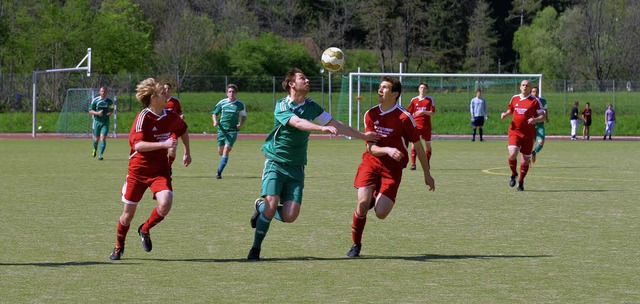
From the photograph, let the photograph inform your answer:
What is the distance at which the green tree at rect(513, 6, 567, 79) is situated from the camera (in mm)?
80562

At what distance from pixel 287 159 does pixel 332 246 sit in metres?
1.48

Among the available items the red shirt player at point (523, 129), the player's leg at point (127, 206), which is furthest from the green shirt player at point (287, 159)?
the red shirt player at point (523, 129)

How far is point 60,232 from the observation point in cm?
1169

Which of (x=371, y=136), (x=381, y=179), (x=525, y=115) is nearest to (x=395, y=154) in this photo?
(x=371, y=136)

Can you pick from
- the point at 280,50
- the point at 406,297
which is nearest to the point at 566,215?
the point at 406,297

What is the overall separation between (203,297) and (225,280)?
0.76 m

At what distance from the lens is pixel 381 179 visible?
1024 centimetres

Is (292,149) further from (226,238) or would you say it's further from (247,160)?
(247,160)

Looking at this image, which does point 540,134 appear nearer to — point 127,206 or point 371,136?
point 371,136

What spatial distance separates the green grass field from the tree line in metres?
44.4

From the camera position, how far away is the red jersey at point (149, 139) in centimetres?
963

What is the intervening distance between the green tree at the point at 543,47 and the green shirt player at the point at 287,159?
7243 cm

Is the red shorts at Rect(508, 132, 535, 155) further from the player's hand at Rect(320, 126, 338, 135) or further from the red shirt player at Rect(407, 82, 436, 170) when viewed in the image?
Answer: the player's hand at Rect(320, 126, 338, 135)

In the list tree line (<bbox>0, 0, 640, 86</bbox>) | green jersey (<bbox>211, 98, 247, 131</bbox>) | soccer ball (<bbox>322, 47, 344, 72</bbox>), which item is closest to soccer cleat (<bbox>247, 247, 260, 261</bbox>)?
soccer ball (<bbox>322, 47, 344, 72</bbox>)
